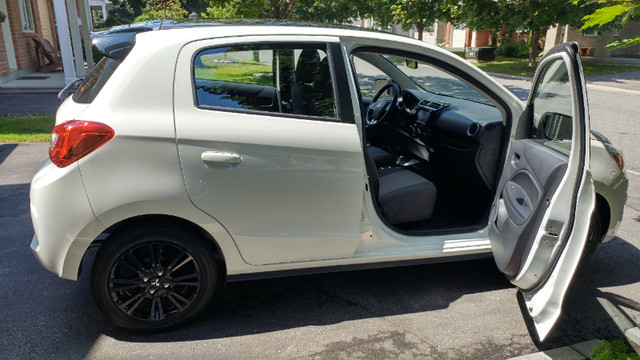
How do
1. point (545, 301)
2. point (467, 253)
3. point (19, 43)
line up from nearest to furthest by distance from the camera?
point (545, 301) < point (467, 253) < point (19, 43)

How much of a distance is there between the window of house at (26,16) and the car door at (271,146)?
16.4 m

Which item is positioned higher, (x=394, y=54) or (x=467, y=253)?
(x=394, y=54)

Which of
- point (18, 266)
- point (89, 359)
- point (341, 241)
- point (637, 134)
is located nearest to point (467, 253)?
point (341, 241)

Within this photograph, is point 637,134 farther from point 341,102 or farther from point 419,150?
point 341,102

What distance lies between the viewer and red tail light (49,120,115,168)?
259cm

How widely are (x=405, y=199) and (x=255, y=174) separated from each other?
3.88 feet

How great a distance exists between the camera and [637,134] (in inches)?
347

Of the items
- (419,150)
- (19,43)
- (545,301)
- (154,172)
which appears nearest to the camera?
(545,301)

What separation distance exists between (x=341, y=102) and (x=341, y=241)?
32.7 inches

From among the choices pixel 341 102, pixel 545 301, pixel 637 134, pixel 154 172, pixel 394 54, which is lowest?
pixel 637 134

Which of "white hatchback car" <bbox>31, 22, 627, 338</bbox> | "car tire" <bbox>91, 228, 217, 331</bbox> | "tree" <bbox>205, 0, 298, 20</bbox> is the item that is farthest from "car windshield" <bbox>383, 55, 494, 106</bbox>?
"tree" <bbox>205, 0, 298, 20</bbox>

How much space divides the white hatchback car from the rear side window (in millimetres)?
15

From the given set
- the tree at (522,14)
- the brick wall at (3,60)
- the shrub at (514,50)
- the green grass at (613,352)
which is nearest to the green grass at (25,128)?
the brick wall at (3,60)

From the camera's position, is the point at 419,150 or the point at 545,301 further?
the point at 419,150
